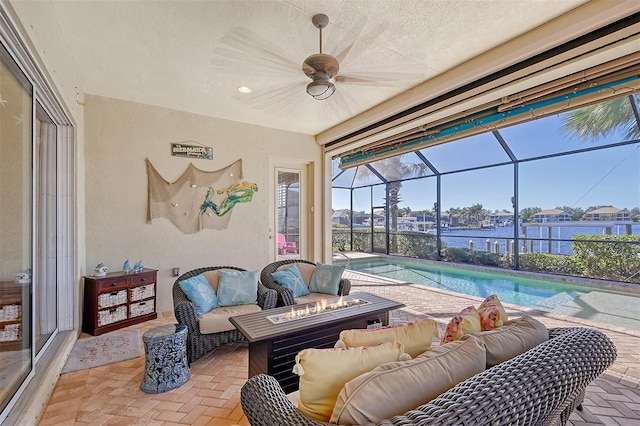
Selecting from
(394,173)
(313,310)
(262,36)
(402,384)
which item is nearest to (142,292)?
(313,310)

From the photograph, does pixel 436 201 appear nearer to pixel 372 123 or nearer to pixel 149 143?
pixel 372 123

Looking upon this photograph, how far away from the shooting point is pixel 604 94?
2.93 m

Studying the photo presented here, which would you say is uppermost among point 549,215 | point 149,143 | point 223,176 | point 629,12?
point 629,12

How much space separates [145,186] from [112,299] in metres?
1.49

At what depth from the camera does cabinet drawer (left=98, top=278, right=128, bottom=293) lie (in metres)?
3.29

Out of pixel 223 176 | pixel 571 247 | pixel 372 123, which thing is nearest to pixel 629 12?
pixel 372 123

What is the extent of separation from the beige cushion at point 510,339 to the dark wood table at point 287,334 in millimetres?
1182

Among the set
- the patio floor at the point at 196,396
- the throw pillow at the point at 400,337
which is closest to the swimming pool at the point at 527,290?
the patio floor at the point at 196,396

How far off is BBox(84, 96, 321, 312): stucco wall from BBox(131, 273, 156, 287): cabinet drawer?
10.9 inches

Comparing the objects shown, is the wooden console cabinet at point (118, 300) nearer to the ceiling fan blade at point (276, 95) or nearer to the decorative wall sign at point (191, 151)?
the decorative wall sign at point (191, 151)

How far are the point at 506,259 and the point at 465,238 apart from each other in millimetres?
1192

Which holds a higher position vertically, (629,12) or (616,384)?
(629,12)

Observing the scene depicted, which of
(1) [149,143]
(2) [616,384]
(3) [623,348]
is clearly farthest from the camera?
(1) [149,143]

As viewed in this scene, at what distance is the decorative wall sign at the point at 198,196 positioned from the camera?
4074mm
